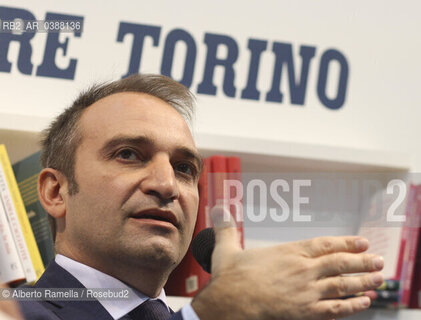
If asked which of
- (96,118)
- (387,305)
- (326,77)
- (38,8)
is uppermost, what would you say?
(38,8)

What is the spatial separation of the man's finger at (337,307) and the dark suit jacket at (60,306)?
47cm

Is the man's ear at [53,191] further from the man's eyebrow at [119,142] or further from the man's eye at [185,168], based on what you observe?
the man's eye at [185,168]

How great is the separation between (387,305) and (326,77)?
2.50 ft

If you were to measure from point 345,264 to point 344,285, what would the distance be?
0.09ft

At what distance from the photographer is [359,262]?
81 centimetres

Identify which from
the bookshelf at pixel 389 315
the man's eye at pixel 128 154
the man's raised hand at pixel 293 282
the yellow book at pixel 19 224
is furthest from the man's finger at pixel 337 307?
the bookshelf at pixel 389 315

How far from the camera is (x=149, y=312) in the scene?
1.17 metres

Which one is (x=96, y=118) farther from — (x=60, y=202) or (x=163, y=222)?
(x=163, y=222)

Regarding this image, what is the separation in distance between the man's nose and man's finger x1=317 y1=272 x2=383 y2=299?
17.3 inches

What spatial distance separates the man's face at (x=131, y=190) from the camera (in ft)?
3.75

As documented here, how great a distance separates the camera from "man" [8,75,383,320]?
0.80 m

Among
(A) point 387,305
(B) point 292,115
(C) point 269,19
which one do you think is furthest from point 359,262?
(C) point 269,19

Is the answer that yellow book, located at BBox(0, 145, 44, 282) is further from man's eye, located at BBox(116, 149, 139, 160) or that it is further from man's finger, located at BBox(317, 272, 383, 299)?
man's finger, located at BBox(317, 272, 383, 299)

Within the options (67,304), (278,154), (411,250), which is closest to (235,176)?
(278,154)
